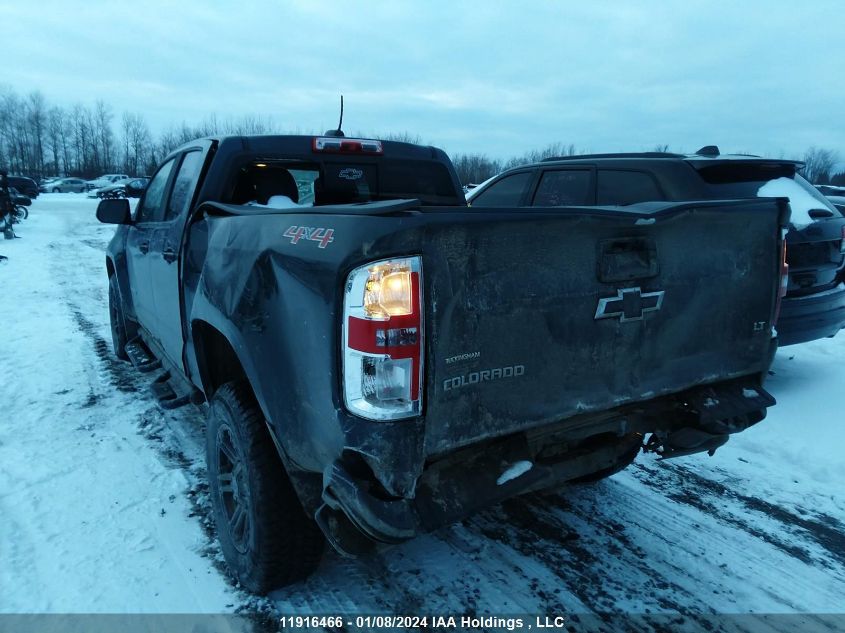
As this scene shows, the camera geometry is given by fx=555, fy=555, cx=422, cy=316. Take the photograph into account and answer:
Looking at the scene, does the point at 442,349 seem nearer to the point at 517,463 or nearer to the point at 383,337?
the point at 383,337

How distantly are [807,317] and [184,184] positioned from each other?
16.8 ft

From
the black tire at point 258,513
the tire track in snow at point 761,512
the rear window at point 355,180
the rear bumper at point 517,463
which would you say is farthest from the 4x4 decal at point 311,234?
the tire track in snow at point 761,512

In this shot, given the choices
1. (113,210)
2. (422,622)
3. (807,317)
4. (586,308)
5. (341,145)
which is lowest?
(422,622)

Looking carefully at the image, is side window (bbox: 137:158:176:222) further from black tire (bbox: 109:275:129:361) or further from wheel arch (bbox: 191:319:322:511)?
wheel arch (bbox: 191:319:322:511)

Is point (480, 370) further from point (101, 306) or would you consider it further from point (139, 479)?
point (101, 306)

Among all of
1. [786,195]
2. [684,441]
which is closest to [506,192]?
[786,195]

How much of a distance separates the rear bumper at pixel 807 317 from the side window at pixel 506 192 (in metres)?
2.99

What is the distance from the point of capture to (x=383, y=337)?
5.75 feet

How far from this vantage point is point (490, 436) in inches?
79.2

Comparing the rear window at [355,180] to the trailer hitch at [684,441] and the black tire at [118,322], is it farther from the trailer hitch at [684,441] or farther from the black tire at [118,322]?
the black tire at [118,322]

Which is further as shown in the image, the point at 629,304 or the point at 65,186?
the point at 65,186

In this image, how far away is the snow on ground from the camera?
99.7 inches

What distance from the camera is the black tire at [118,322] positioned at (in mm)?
5535

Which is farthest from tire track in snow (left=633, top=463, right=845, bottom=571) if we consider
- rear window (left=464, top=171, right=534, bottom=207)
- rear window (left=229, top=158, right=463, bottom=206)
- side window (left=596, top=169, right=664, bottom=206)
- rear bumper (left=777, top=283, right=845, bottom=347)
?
rear window (left=464, top=171, right=534, bottom=207)
